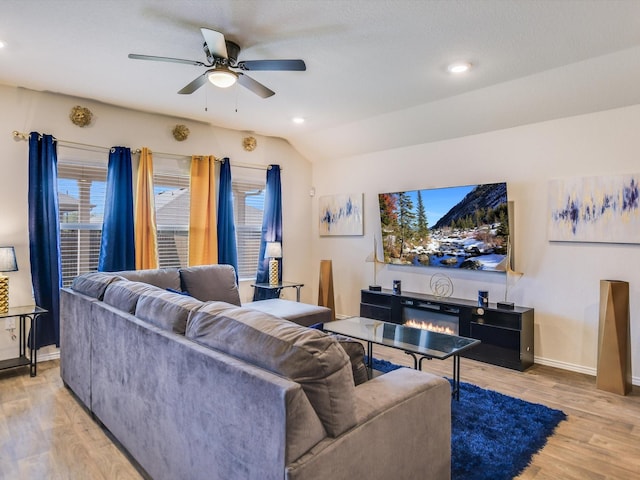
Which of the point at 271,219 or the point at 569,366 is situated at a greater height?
the point at 271,219

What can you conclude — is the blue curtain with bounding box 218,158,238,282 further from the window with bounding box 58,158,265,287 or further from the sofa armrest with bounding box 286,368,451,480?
the sofa armrest with bounding box 286,368,451,480

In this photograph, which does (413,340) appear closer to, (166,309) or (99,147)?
(166,309)

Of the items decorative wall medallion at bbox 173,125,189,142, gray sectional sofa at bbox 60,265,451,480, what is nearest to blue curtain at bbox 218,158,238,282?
decorative wall medallion at bbox 173,125,189,142

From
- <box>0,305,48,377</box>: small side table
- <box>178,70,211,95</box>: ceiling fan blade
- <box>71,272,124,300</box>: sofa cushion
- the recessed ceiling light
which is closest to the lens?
<box>71,272,124,300</box>: sofa cushion

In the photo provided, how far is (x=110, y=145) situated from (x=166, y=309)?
3.21 metres

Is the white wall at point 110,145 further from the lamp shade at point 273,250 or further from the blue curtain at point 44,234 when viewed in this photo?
the lamp shade at point 273,250

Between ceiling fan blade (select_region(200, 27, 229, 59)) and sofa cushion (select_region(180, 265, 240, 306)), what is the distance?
88.4 inches

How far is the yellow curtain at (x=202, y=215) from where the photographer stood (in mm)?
5047

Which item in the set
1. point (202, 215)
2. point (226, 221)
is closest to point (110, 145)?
point (202, 215)

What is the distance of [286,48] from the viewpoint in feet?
9.96

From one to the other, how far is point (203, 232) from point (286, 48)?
2.76 meters

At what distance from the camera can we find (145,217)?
4.59 m

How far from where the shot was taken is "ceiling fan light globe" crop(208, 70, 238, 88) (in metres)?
2.80

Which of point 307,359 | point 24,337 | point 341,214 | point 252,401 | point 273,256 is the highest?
point 341,214
